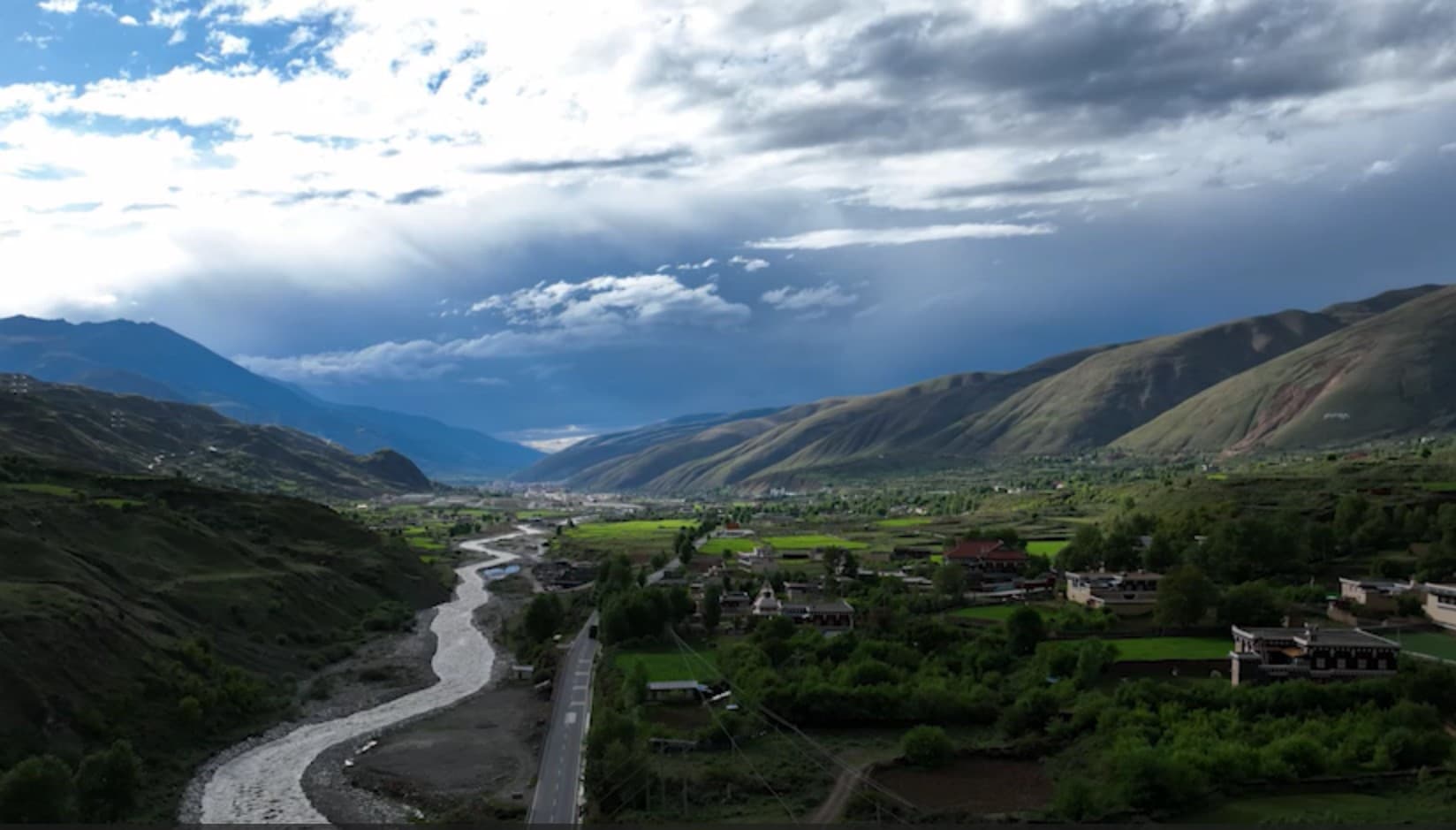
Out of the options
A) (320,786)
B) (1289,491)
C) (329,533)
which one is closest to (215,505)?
(329,533)

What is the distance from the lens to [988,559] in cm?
9544

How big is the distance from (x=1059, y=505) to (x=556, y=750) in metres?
122

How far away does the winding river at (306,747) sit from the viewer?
4644 cm

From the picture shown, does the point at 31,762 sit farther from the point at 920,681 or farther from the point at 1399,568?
the point at 1399,568

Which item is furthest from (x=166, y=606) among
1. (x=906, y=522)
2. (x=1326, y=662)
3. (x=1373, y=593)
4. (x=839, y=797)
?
(x=906, y=522)

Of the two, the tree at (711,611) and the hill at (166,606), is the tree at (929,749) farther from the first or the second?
the tree at (711,611)

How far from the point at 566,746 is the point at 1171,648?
32803mm

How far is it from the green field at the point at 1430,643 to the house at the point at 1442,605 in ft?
4.47

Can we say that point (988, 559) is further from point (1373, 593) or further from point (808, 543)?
point (808, 543)

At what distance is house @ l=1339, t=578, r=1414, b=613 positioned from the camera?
65000 millimetres

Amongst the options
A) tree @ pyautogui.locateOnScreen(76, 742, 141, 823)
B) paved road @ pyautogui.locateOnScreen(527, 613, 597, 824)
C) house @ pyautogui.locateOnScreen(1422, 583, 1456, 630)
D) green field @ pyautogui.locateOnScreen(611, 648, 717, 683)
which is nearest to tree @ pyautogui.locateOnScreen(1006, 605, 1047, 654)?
green field @ pyautogui.locateOnScreen(611, 648, 717, 683)

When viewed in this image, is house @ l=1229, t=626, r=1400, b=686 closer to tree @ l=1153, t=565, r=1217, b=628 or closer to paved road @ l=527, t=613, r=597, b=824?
tree @ l=1153, t=565, r=1217, b=628

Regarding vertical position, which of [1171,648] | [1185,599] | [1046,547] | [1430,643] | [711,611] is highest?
[1185,599]

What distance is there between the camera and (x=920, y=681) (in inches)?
2143
